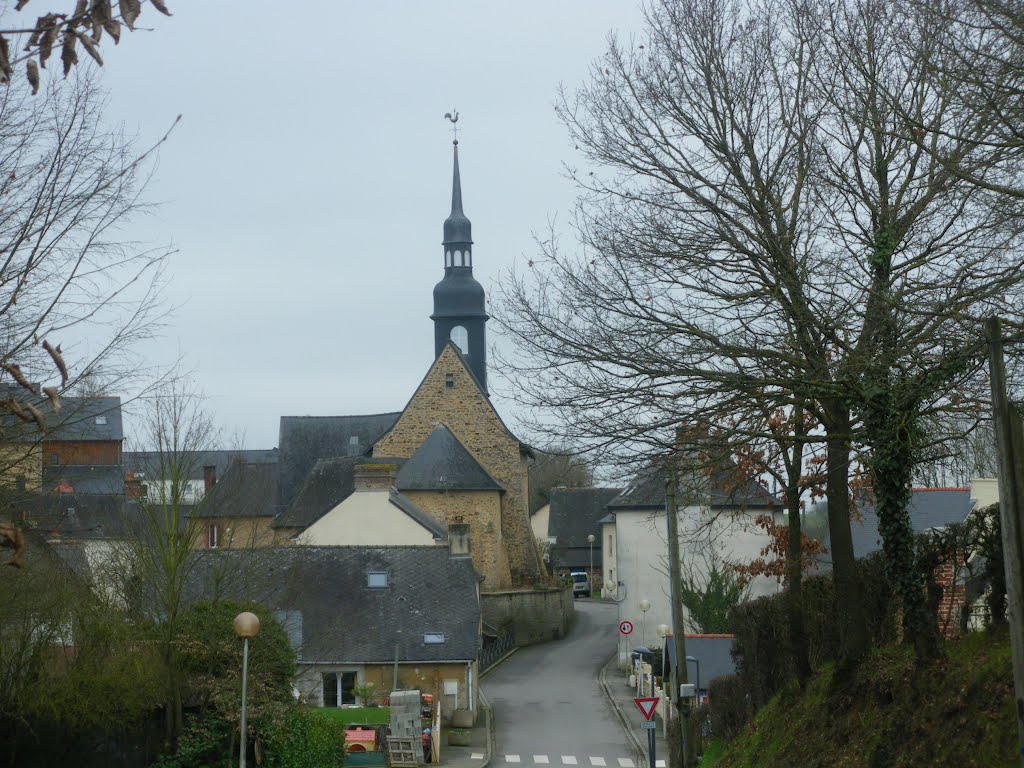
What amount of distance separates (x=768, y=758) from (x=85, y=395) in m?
10.3

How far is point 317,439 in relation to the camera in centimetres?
6162

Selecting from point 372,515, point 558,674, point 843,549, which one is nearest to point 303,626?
point 372,515

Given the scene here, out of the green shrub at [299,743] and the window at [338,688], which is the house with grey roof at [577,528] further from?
the green shrub at [299,743]

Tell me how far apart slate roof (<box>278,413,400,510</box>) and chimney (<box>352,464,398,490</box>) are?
51.8 feet

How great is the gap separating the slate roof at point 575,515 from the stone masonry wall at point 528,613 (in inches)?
906

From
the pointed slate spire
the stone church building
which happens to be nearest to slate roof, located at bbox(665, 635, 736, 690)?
the stone church building

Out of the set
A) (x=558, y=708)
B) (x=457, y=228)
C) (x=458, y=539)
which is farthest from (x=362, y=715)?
(x=457, y=228)

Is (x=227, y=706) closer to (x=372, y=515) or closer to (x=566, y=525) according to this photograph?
(x=372, y=515)

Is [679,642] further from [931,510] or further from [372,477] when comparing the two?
[372,477]

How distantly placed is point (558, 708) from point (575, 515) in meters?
44.9

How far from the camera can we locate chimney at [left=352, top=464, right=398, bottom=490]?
4366 cm

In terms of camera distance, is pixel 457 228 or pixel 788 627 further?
pixel 457 228

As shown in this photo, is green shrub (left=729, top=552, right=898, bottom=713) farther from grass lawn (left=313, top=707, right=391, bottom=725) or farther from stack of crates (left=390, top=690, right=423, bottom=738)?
grass lawn (left=313, top=707, right=391, bottom=725)

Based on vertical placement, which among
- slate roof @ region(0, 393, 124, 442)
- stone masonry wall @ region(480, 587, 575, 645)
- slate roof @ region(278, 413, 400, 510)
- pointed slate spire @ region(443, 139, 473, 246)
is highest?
pointed slate spire @ region(443, 139, 473, 246)
